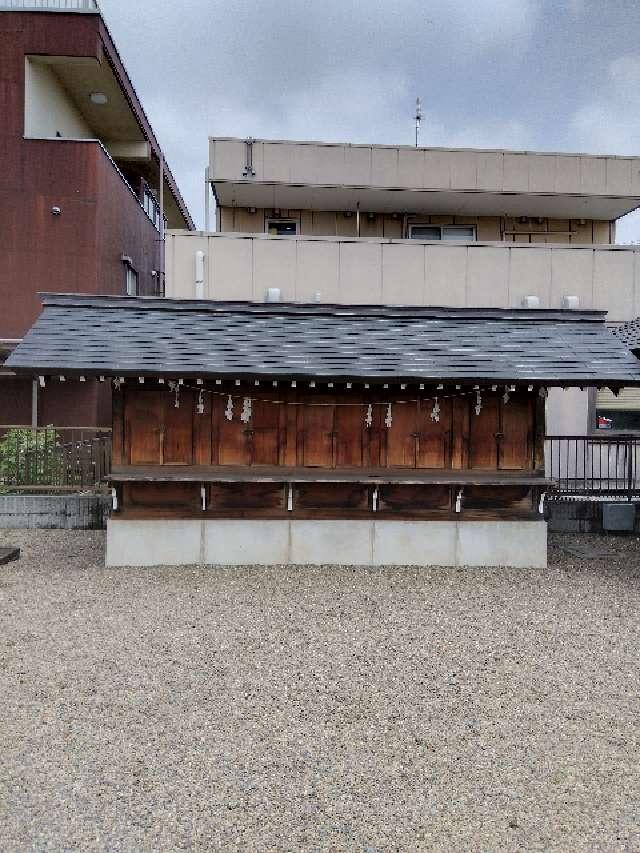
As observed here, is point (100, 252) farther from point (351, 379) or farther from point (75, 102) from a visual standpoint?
point (351, 379)

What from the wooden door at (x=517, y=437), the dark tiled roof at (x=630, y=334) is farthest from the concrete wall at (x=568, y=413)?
the wooden door at (x=517, y=437)

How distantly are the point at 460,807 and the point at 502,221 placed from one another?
1481 centimetres

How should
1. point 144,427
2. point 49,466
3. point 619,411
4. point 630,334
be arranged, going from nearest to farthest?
point 144,427, point 630,334, point 49,466, point 619,411

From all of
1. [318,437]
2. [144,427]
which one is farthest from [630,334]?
[144,427]

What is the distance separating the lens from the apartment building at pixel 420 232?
11969 mm

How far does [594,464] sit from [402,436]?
5.07 meters

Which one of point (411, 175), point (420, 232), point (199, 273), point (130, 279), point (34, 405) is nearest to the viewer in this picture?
point (199, 273)

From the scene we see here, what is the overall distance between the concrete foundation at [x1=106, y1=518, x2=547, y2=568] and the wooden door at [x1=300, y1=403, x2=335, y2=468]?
0.92 metres

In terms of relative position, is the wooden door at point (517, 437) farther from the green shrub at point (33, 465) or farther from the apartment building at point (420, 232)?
the green shrub at point (33, 465)

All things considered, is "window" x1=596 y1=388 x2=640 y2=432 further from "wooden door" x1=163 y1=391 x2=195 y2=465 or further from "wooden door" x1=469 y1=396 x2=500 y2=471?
"wooden door" x1=163 y1=391 x2=195 y2=465

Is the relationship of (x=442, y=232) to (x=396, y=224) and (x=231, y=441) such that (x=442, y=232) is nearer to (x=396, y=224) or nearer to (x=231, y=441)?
(x=396, y=224)

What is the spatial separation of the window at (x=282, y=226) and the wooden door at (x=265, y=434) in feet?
26.5

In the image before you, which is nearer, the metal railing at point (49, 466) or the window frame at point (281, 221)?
the metal railing at point (49, 466)

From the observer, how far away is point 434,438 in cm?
888
